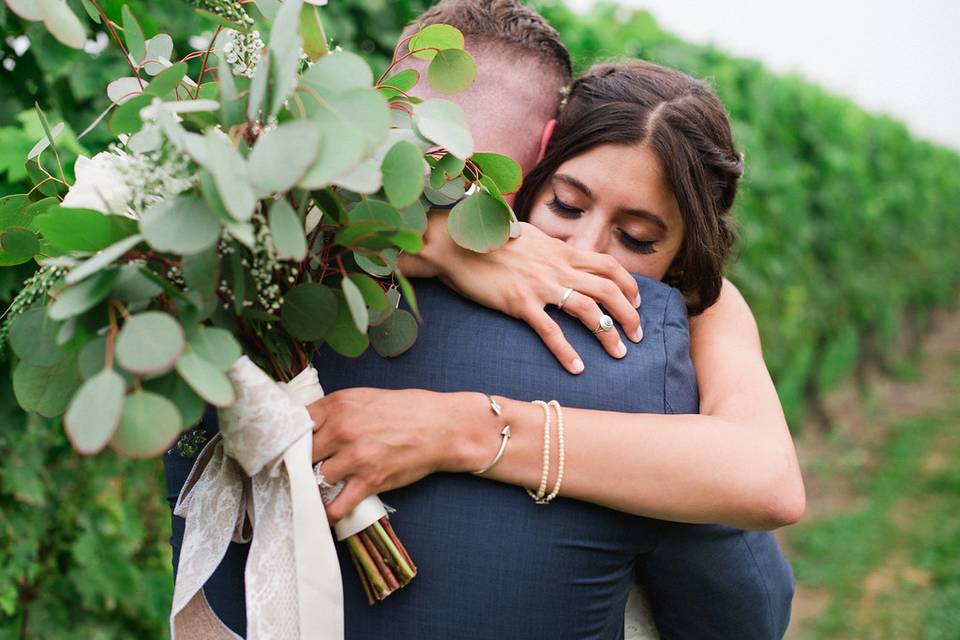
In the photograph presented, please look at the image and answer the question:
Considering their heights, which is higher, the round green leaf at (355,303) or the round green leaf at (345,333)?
the round green leaf at (355,303)

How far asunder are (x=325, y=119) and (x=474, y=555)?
763 millimetres

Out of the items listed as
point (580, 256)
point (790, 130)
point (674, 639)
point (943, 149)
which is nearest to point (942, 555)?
point (790, 130)

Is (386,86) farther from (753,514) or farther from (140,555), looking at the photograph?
(140,555)

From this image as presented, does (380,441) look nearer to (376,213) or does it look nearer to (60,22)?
(376,213)

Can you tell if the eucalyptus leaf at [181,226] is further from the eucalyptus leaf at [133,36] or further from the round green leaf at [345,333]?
the eucalyptus leaf at [133,36]

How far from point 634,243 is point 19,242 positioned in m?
1.33

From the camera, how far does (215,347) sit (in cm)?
116

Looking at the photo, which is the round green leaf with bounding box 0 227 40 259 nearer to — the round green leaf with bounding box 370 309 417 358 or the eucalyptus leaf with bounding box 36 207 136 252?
the eucalyptus leaf with bounding box 36 207 136 252

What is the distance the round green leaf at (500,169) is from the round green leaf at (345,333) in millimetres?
363

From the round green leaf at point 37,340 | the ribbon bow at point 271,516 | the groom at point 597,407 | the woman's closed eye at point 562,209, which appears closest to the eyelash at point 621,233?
the woman's closed eye at point 562,209

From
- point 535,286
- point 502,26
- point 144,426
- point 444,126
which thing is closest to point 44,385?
point 144,426

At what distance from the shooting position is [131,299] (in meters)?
1.17

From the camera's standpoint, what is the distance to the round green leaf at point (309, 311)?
4.44 feet

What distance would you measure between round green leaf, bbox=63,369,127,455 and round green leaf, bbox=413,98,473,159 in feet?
1.91
